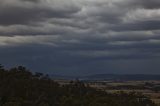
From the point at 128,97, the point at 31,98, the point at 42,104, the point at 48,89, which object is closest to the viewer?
the point at 42,104

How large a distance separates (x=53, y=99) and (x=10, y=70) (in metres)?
27.7

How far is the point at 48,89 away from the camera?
112 metres

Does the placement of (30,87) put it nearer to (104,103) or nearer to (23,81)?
(23,81)

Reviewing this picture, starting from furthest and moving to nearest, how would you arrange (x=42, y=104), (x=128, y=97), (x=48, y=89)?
1. (x=128, y=97)
2. (x=48, y=89)
3. (x=42, y=104)

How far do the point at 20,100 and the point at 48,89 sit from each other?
1658 centimetres

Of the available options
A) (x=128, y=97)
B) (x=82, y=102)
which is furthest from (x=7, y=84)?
(x=128, y=97)

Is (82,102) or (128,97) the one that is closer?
(82,102)

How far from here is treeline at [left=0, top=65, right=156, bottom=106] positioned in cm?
9823

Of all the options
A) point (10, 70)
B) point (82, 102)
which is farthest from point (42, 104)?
point (10, 70)

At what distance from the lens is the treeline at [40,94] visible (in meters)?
98.2

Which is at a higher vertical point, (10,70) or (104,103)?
(10,70)

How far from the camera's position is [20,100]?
9625 cm

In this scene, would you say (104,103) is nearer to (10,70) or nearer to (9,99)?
(9,99)

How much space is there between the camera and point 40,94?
106 metres
